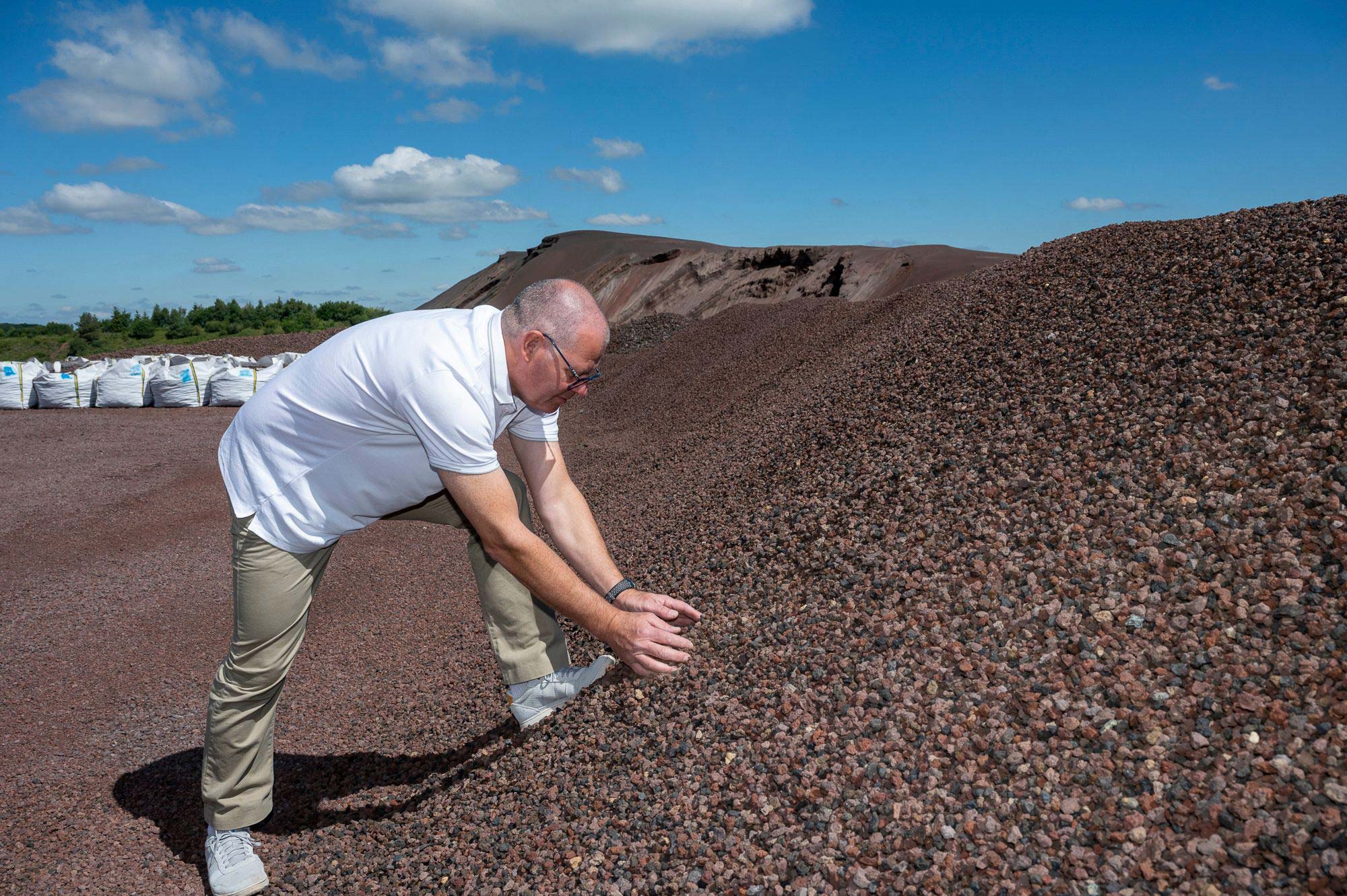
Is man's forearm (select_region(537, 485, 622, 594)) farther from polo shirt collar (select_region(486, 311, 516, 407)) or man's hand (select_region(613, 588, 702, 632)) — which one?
polo shirt collar (select_region(486, 311, 516, 407))

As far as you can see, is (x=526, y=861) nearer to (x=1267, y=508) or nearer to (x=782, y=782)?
(x=782, y=782)

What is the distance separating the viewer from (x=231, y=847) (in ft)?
8.04

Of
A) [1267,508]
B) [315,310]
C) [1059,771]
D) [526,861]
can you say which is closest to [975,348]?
[1267,508]

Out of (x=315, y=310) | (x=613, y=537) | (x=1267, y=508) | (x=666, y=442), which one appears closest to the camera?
(x=1267, y=508)

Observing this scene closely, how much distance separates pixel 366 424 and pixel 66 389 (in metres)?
11.6

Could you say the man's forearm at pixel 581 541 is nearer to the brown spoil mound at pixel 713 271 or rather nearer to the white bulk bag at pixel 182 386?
the brown spoil mound at pixel 713 271

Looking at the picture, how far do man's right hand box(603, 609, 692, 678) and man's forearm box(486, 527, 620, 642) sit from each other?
0.04 m

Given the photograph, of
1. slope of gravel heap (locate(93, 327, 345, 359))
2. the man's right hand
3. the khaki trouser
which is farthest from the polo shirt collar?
slope of gravel heap (locate(93, 327, 345, 359))

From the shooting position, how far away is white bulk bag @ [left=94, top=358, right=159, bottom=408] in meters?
11.3

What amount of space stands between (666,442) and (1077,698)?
6103 millimetres

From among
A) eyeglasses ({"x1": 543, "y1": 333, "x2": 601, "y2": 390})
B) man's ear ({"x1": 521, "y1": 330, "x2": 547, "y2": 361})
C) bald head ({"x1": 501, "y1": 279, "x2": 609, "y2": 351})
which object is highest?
bald head ({"x1": 501, "y1": 279, "x2": 609, "y2": 351})

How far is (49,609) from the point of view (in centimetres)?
483

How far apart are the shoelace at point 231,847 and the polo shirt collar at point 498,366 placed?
1.56 metres

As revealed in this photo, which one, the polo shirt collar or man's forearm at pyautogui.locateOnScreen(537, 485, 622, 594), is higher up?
the polo shirt collar
